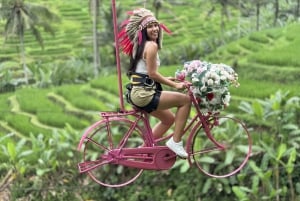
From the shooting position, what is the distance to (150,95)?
2924 mm

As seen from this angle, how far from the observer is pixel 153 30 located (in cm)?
287

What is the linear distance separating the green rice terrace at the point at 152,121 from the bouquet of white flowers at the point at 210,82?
4.98 m

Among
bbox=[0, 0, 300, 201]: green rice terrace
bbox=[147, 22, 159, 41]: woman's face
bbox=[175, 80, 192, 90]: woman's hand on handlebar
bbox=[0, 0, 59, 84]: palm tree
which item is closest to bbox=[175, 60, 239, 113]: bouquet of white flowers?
bbox=[175, 80, 192, 90]: woman's hand on handlebar

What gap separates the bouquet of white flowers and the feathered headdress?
242mm

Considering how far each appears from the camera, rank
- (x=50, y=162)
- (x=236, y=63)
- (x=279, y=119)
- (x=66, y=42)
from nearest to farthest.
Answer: (x=279, y=119) < (x=50, y=162) < (x=236, y=63) < (x=66, y=42)

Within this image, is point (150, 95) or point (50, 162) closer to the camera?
point (150, 95)

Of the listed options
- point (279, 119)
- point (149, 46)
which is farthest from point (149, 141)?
point (279, 119)

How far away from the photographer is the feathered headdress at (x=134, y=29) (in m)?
2.87

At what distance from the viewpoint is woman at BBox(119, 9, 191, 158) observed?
9.43 ft

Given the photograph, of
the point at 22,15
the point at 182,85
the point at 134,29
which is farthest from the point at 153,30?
the point at 22,15

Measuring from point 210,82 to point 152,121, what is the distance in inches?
240

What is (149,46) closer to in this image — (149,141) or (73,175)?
(149,141)

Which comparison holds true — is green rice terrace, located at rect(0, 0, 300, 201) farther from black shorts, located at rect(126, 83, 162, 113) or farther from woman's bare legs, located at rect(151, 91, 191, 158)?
black shorts, located at rect(126, 83, 162, 113)

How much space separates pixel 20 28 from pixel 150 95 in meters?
19.4
